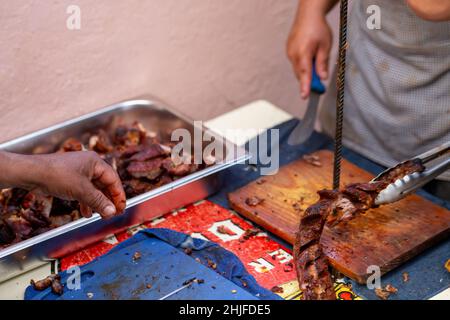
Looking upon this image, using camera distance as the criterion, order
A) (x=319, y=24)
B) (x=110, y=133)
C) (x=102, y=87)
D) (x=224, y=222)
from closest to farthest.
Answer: (x=224, y=222), (x=319, y=24), (x=110, y=133), (x=102, y=87)

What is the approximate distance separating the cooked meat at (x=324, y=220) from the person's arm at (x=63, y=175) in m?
0.54

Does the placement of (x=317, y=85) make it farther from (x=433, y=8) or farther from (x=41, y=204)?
(x=41, y=204)

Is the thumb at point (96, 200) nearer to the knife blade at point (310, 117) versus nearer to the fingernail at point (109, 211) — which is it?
the fingernail at point (109, 211)

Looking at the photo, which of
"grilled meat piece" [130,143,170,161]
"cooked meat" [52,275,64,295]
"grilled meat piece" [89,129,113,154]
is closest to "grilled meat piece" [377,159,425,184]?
"grilled meat piece" [130,143,170,161]

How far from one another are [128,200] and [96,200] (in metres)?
0.34

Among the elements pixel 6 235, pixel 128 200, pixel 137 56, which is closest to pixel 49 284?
pixel 6 235

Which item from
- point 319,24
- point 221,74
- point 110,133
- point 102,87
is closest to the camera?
point 319,24

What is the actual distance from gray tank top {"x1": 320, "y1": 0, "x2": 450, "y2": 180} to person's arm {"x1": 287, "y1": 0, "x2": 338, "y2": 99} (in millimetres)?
145

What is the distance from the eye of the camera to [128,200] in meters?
1.99

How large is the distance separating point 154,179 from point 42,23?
76cm

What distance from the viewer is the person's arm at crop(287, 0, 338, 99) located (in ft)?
7.44

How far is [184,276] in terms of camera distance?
5.81 feet
